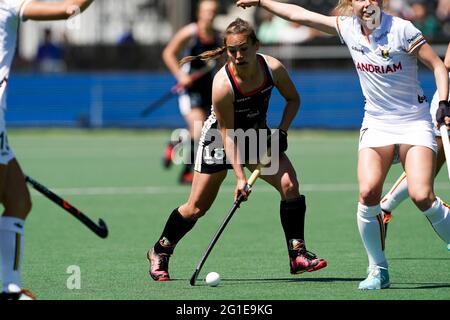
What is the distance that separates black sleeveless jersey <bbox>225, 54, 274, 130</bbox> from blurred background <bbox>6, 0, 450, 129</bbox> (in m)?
13.4

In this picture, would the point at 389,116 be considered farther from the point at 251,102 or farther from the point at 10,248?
the point at 10,248

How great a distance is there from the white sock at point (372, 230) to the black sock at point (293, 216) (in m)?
0.55

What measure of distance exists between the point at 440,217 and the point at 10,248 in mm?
2559

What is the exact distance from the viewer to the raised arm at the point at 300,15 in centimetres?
690

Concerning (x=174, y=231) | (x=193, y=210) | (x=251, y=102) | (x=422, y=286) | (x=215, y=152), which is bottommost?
(x=422, y=286)

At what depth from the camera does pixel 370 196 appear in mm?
6578

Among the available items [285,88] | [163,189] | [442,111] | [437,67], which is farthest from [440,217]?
[163,189]

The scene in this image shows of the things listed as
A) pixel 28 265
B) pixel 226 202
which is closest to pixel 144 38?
pixel 226 202

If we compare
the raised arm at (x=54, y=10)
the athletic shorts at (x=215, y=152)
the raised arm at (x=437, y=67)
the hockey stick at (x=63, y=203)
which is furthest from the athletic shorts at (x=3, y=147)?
the raised arm at (x=437, y=67)

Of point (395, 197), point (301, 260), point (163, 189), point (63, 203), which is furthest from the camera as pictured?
point (163, 189)

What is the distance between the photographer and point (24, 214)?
584cm

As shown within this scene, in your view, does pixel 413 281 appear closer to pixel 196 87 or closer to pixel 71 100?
pixel 196 87
